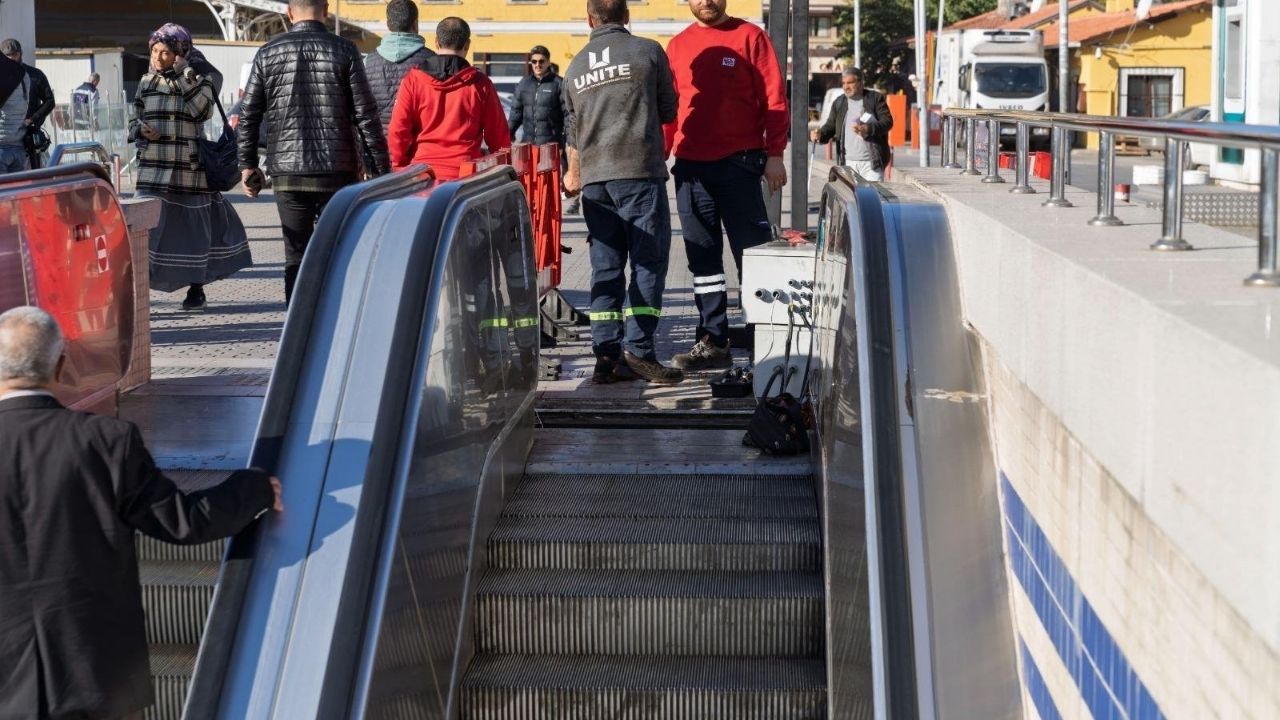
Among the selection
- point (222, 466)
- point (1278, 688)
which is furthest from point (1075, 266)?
point (222, 466)

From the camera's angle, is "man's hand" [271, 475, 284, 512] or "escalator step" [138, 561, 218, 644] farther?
"escalator step" [138, 561, 218, 644]

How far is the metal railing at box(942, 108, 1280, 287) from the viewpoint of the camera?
9.71 ft

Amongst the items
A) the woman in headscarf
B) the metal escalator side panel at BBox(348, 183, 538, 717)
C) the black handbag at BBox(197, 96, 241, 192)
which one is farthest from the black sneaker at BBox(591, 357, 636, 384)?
the woman in headscarf

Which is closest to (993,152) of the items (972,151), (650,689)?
(972,151)

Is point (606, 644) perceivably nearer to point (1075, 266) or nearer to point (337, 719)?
point (337, 719)

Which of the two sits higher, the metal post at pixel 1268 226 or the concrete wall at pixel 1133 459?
the metal post at pixel 1268 226

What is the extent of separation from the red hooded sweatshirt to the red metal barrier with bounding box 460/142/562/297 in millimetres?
489

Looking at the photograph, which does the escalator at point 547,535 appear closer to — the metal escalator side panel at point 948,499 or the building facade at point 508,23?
the metal escalator side panel at point 948,499

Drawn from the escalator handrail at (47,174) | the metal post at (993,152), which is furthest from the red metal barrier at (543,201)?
the metal post at (993,152)

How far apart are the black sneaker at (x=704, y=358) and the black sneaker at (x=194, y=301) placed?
4.34m

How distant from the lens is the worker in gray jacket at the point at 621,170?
304 inches

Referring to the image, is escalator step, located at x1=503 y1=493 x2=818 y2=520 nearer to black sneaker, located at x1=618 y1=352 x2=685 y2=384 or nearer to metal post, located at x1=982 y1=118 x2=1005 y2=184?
metal post, located at x1=982 y1=118 x2=1005 y2=184

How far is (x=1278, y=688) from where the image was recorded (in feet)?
7.78

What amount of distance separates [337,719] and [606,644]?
1.44 m
